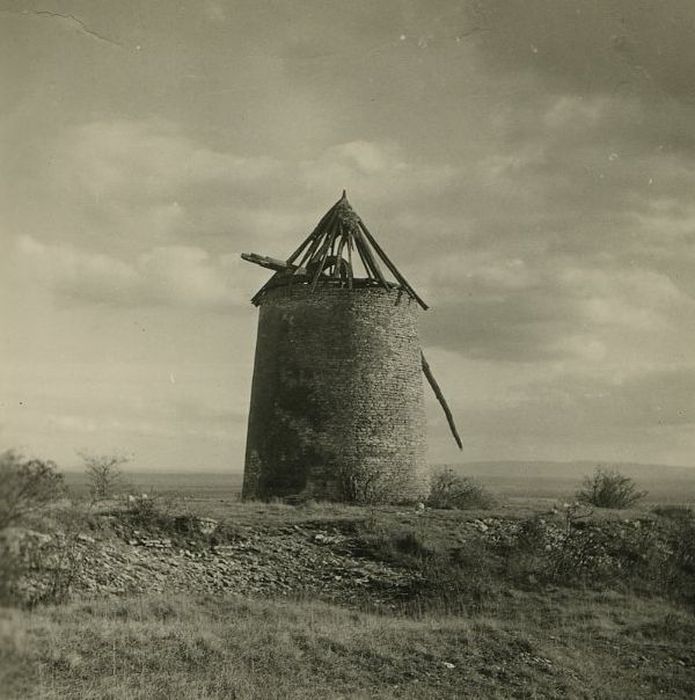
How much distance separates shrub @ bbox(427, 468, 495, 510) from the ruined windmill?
1224 millimetres

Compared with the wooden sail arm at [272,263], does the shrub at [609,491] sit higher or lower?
lower

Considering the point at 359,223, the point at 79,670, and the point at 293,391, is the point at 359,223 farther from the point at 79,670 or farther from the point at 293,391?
the point at 79,670

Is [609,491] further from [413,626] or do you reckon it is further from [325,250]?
[413,626]

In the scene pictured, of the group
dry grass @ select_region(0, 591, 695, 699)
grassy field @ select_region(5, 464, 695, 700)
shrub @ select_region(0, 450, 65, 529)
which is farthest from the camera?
grassy field @ select_region(5, 464, 695, 700)

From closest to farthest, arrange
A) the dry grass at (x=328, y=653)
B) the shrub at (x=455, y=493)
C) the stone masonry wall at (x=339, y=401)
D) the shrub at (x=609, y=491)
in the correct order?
the dry grass at (x=328, y=653), the stone masonry wall at (x=339, y=401), the shrub at (x=455, y=493), the shrub at (x=609, y=491)

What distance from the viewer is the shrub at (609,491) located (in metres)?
23.1

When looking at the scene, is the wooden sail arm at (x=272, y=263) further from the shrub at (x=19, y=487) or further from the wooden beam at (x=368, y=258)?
the shrub at (x=19, y=487)

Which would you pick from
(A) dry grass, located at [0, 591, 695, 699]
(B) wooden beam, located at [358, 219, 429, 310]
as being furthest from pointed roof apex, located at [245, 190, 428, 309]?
(A) dry grass, located at [0, 591, 695, 699]

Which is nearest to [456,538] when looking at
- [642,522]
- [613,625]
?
[613,625]

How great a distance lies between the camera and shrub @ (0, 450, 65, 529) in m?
4.89

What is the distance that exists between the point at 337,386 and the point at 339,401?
0.43 meters

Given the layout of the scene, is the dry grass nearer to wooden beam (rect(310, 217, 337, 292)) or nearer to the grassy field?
the grassy field

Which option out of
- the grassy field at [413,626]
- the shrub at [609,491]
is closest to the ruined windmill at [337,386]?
the grassy field at [413,626]

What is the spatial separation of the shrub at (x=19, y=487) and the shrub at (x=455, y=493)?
625 inches
